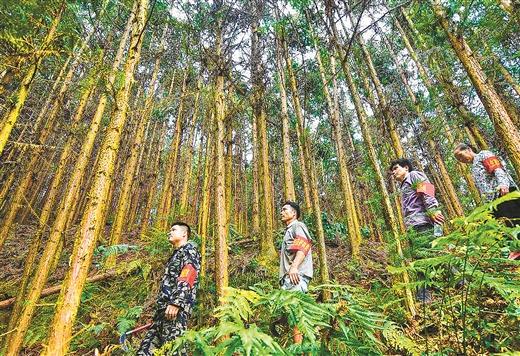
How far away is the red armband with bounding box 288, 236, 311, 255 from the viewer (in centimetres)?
314

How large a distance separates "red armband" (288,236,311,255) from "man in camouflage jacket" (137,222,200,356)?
106 cm

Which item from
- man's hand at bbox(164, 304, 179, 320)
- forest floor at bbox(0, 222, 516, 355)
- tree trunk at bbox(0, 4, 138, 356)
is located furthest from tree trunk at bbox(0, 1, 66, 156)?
man's hand at bbox(164, 304, 179, 320)

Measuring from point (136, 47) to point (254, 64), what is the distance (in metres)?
3.95

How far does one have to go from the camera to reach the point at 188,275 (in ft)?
9.98

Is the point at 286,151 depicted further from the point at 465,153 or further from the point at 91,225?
the point at 91,225

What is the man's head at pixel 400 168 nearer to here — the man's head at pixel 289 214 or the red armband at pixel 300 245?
the man's head at pixel 289 214

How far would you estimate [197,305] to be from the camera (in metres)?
5.02

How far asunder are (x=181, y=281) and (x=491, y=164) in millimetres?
3522

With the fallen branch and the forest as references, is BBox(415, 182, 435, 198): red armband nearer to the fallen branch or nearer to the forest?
the forest

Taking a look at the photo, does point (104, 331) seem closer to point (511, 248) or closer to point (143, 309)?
point (143, 309)

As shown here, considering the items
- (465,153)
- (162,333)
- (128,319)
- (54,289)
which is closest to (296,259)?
(162,333)

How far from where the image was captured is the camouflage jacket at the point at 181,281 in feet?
9.61

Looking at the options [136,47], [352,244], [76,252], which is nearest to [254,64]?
[136,47]

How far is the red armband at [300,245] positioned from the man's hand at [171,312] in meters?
1.28
